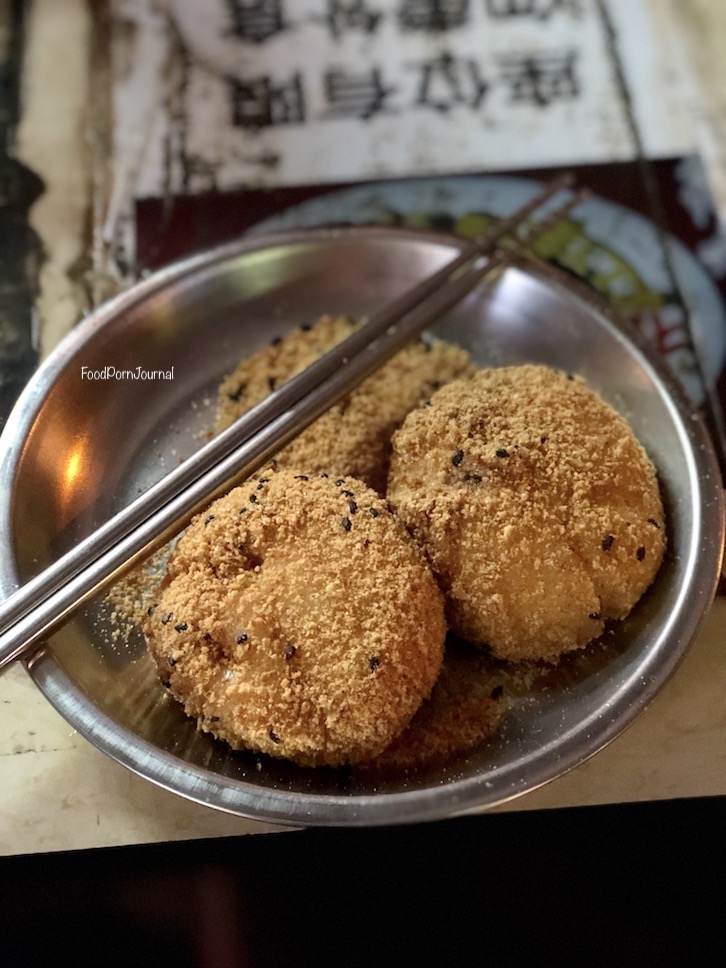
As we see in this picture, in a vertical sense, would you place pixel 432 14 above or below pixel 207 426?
above

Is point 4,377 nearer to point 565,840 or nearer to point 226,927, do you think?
point 226,927

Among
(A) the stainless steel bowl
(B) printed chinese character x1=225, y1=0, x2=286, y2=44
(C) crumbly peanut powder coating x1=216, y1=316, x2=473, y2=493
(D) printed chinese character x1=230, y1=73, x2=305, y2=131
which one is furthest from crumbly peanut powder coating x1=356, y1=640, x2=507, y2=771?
(B) printed chinese character x1=225, y1=0, x2=286, y2=44

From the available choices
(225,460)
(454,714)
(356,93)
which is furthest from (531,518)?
(356,93)

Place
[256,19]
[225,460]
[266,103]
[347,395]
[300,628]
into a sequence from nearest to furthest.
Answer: [300,628], [225,460], [347,395], [266,103], [256,19]

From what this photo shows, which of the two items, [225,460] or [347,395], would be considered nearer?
[225,460]

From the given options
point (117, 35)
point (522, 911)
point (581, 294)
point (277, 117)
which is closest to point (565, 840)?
point (522, 911)

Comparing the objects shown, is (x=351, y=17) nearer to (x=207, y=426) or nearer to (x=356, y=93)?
(x=356, y=93)
